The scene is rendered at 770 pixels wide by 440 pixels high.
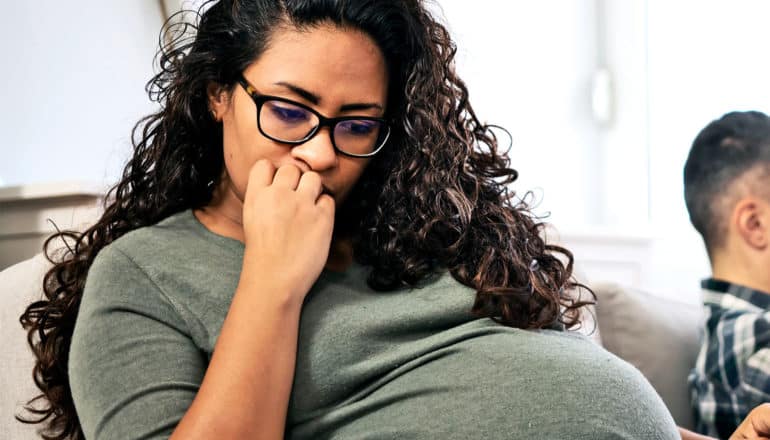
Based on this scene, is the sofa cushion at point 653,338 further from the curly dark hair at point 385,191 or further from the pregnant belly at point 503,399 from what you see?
the pregnant belly at point 503,399

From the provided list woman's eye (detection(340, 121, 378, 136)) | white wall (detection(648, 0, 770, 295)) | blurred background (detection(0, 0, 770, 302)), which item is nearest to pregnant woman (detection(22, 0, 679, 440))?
woman's eye (detection(340, 121, 378, 136))

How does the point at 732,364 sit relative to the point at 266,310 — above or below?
below

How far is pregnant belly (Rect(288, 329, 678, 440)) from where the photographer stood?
94 centimetres

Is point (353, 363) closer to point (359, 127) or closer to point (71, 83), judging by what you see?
point (359, 127)

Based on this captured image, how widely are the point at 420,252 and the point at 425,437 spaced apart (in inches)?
11.5

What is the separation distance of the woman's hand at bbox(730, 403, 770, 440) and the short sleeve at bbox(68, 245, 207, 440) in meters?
0.78

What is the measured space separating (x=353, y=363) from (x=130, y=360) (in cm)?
27

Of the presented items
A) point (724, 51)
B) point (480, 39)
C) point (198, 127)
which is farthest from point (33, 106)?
point (724, 51)

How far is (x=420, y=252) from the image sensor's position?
45.3 inches

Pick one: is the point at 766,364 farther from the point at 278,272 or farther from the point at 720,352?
the point at 278,272

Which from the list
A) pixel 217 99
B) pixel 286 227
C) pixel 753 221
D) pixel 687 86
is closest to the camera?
pixel 286 227

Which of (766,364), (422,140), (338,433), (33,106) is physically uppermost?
(33,106)

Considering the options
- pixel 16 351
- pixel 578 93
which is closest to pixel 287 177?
pixel 16 351

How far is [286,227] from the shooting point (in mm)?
1010
